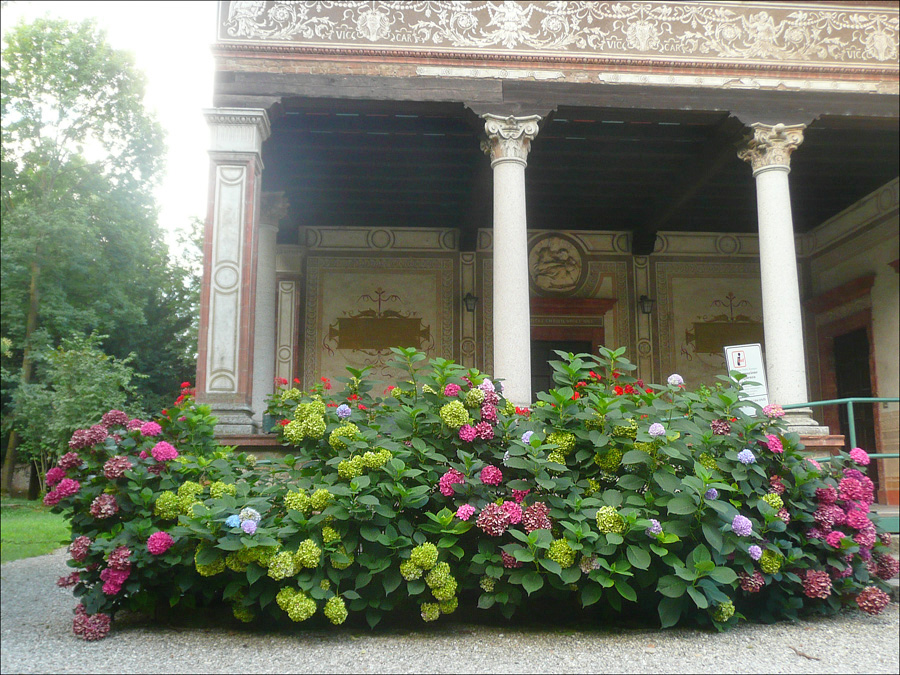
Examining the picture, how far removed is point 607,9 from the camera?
721 cm

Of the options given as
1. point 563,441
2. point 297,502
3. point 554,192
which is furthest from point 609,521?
point 554,192

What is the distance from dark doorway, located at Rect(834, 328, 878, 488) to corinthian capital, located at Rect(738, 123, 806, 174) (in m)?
4.24

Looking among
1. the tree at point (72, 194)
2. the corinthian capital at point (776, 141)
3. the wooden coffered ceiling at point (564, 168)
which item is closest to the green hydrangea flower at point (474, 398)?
the wooden coffered ceiling at point (564, 168)

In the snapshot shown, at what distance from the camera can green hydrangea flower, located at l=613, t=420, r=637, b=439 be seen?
3.57 meters

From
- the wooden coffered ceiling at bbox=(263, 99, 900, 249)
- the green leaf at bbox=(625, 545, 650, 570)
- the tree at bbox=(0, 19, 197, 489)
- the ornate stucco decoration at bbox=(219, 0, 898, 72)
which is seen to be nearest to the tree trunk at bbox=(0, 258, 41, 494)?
the tree at bbox=(0, 19, 197, 489)

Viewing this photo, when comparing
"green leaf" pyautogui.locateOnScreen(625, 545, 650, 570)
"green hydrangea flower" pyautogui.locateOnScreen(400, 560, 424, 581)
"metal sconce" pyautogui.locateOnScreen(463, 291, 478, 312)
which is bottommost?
"green hydrangea flower" pyautogui.locateOnScreen(400, 560, 424, 581)

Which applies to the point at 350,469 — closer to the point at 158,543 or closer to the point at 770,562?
the point at 158,543

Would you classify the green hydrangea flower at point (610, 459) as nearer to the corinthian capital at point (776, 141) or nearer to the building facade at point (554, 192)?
the building facade at point (554, 192)

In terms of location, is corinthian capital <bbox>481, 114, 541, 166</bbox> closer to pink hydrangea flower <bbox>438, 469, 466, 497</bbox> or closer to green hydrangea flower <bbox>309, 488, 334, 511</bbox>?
pink hydrangea flower <bbox>438, 469, 466, 497</bbox>

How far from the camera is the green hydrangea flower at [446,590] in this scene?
3309mm

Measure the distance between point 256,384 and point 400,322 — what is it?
2.34 m

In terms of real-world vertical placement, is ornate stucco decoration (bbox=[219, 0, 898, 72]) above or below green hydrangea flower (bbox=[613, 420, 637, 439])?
above

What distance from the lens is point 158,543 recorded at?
336cm

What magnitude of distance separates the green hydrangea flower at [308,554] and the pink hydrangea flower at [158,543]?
0.61m
